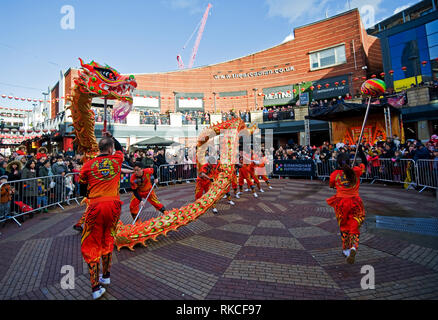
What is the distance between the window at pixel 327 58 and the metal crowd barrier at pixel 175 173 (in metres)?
21.2

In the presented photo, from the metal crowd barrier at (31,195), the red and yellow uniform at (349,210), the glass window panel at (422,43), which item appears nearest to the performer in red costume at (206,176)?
the red and yellow uniform at (349,210)

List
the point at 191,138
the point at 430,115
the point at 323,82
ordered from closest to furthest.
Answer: the point at 430,115, the point at 191,138, the point at 323,82

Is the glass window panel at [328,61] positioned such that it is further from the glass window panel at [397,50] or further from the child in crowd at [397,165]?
the child in crowd at [397,165]

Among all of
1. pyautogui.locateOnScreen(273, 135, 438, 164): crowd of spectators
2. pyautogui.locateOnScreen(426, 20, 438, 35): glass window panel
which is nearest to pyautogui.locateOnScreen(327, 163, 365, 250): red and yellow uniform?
pyautogui.locateOnScreen(273, 135, 438, 164): crowd of spectators

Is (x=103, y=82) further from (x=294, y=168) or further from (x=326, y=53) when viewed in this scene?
(x=326, y=53)

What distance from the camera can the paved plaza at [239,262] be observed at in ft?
9.37

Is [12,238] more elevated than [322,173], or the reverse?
[322,173]

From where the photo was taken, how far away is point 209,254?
401 cm

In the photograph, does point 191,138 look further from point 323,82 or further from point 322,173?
point 323,82

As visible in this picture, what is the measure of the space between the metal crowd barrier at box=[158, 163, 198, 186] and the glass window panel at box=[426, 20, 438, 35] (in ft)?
75.8

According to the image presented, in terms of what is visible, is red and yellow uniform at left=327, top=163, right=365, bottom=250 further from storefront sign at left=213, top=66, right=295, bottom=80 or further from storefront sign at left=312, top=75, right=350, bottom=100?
storefront sign at left=213, top=66, right=295, bottom=80

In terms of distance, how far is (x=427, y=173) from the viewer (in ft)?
27.6
